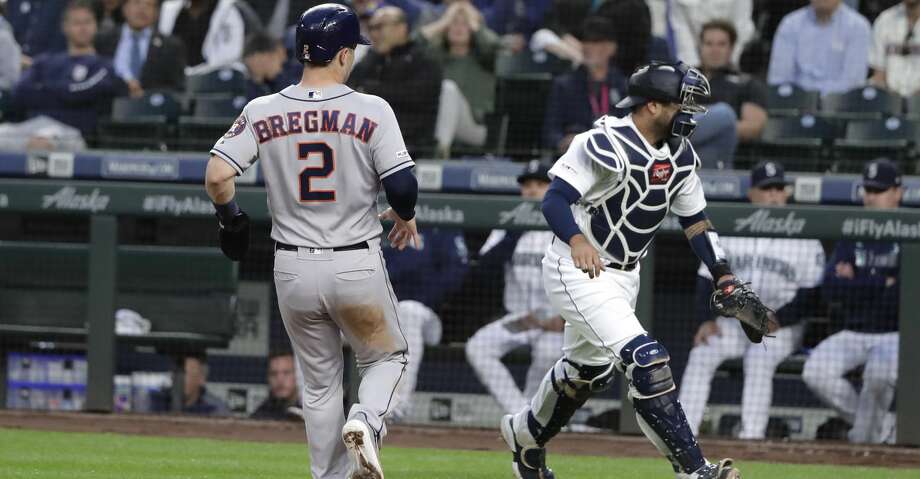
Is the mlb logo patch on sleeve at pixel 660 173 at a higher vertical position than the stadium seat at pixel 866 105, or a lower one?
lower

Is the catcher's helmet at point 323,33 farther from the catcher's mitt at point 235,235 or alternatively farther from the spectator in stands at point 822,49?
the spectator in stands at point 822,49

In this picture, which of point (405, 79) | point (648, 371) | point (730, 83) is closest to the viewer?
point (648, 371)

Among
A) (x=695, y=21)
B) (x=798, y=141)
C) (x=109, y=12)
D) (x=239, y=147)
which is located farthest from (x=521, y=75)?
(x=239, y=147)

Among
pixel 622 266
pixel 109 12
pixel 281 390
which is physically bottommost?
pixel 281 390

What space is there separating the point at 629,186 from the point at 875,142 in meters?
4.15

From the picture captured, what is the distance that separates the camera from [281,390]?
829 cm

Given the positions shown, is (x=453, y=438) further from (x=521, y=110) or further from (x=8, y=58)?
(x=8, y=58)

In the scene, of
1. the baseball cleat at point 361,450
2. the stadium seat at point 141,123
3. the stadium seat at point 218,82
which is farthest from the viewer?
the stadium seat at point 218,82

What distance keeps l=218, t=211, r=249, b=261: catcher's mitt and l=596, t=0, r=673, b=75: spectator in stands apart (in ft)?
18.3

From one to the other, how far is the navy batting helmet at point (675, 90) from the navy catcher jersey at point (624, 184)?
0.12m

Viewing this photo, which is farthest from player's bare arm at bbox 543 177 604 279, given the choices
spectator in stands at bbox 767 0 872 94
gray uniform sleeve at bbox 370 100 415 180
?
spectator in stands at bbox 767 0 872 94

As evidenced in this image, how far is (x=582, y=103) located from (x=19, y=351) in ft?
13.2

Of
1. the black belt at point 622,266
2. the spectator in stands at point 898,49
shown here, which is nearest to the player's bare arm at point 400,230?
the black belt at point 622,266

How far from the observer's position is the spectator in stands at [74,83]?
32.8 ft
